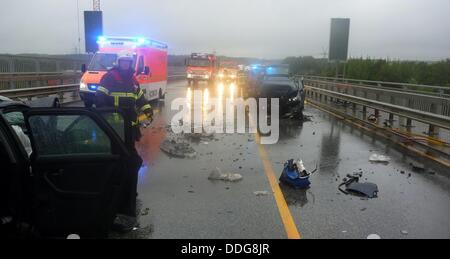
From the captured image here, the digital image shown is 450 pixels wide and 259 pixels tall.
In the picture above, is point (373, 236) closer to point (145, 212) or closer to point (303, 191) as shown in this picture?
point (303, 191)

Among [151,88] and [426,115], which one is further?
[151,88]

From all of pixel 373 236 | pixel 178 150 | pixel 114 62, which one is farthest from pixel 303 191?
pixel 114 62

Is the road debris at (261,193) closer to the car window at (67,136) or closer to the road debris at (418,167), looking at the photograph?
the car window at (67,136)

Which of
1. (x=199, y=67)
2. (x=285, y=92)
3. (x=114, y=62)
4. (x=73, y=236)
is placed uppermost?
(x=114, y=62)

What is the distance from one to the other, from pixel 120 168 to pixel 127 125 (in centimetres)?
67

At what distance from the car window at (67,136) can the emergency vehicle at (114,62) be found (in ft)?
39.8

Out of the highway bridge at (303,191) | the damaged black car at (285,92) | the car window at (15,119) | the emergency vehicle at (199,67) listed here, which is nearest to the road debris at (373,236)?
the highway bridge at (303,191)

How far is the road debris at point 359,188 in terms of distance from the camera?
6746 millimetres

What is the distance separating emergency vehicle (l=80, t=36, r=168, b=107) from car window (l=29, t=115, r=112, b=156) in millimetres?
12139

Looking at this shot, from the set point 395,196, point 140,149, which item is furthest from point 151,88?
point 395,196

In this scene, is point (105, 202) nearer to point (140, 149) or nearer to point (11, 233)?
point (11, 233)

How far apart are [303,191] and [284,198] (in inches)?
21.5

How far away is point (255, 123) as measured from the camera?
616 inches

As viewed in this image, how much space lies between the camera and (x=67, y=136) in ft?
14.3
